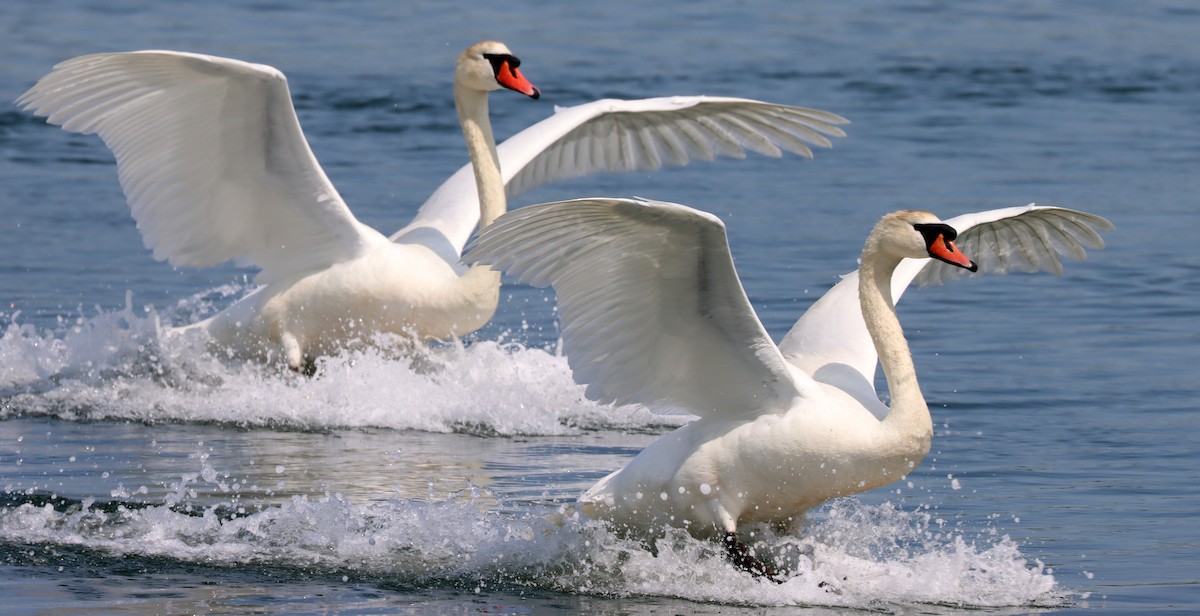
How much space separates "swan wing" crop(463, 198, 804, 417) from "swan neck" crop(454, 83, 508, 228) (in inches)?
121

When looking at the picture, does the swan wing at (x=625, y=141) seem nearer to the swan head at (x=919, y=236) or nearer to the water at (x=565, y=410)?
the water at (x=565, y=410)

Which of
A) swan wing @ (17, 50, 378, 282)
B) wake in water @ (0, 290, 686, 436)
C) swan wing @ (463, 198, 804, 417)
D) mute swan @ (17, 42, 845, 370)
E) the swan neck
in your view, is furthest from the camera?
the swan neck

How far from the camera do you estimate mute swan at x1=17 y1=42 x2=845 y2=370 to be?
9891 mm

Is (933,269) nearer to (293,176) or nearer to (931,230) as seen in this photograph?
(931,230)

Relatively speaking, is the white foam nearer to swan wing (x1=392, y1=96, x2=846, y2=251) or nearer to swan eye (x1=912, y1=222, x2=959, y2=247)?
swan eye (x1=912, y1=222, x2=959, y2=247)

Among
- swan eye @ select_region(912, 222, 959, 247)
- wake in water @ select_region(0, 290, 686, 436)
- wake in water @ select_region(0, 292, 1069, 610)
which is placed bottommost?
wake in water @ select_region(0, 290, 686, 436)

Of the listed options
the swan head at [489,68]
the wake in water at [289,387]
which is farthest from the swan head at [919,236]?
the swan head at [489,68]

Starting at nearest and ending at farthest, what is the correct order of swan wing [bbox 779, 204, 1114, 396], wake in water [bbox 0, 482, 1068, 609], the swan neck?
wake in water [bbox 0, 482, 1068, 609] < swan wing [bbox 779, 204, 1114, 396] < the swan neck

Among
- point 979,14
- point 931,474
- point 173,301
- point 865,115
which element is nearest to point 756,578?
point 931,474

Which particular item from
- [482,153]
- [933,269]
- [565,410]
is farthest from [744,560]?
[482,153]

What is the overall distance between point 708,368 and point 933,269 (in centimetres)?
208

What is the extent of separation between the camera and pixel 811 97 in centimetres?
2108

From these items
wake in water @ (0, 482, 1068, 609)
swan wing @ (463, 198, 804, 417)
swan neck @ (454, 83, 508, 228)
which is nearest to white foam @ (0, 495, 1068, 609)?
wake in water @ (0, 482, 1068, 609)

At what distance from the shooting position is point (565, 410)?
1037cm
